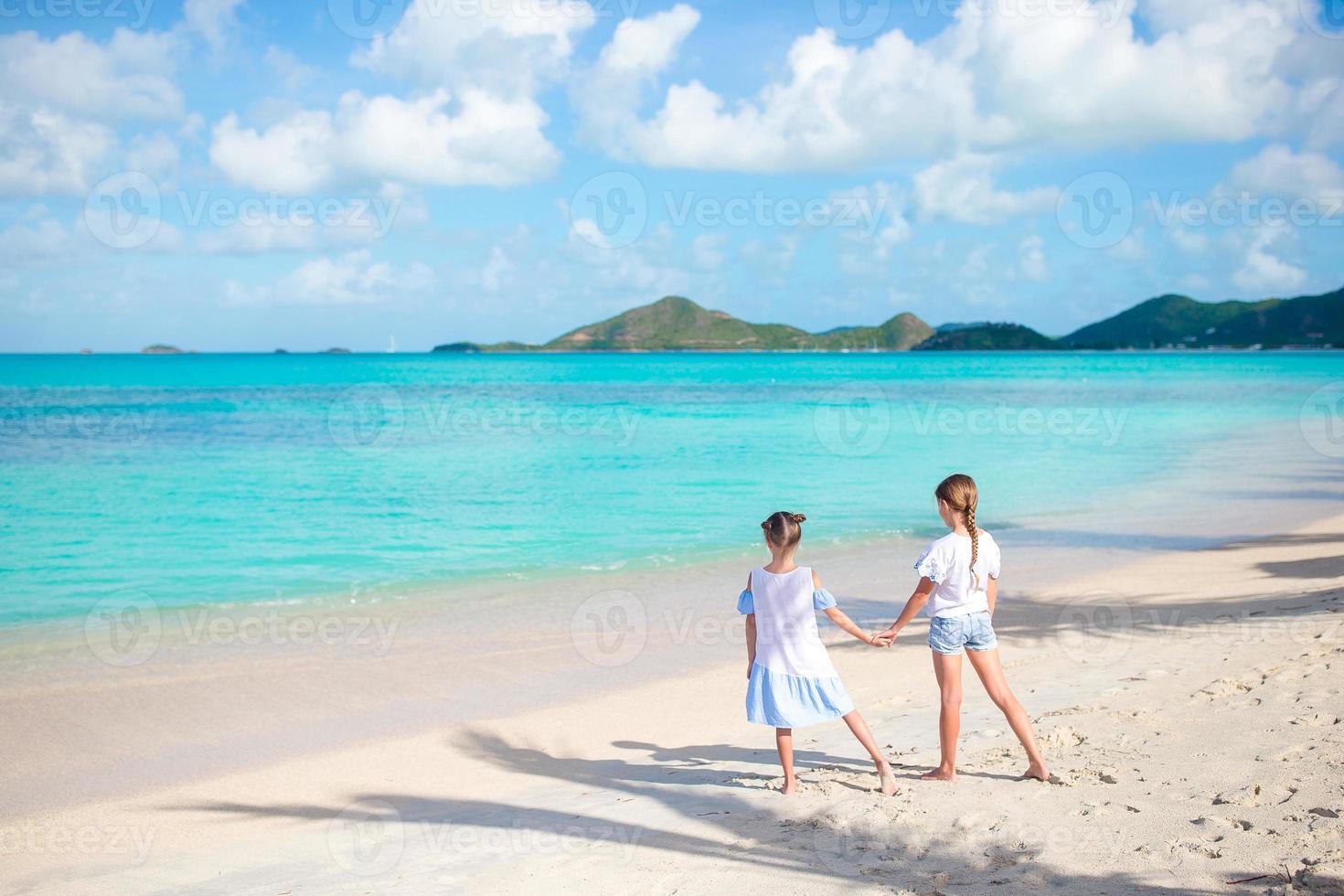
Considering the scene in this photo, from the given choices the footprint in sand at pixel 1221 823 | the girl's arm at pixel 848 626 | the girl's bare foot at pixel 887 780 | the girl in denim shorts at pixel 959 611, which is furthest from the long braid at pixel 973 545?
the footprint in sand at pixel 1221 823

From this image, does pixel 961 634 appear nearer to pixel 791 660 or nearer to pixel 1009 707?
pixel 1009 707

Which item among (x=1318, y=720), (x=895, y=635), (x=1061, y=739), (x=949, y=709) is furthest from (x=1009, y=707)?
(x=1318, y=720)

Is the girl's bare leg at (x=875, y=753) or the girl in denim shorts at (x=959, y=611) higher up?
the girl in denim shorts at (x=959, y=611)

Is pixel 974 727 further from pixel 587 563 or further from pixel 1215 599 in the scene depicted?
pixel 587 563

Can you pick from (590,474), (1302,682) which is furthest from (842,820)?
(590,474)

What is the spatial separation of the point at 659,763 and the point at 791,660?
1655mm

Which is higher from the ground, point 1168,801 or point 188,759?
point 1168,801

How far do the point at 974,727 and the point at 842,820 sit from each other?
1923 millimetres

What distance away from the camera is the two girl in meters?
5.32

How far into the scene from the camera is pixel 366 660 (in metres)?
9.53

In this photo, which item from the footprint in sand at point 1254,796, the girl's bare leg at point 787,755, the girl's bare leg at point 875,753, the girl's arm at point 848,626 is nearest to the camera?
the footprint in sand at point 1254,796

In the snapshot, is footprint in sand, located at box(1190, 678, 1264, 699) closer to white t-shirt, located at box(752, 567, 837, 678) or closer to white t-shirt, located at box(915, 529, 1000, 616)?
white t-shirt, located at box(915, 529, 1000, 616)

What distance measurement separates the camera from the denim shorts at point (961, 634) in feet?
17.7

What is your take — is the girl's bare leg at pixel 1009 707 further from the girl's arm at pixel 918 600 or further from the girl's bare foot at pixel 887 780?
the girl's bare foot at pixel 887 780
